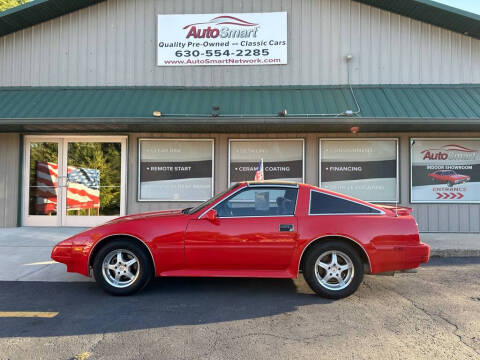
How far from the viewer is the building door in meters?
9.45

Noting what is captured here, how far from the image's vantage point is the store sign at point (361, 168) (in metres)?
9.02

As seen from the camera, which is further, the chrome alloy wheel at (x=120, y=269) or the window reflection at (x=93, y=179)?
the window reflection at (x=93, y=179)

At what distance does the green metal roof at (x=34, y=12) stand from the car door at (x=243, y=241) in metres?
8.56

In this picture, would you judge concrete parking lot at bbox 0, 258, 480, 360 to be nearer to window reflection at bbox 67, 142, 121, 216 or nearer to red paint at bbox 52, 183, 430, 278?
red paint at bbox 52, 183, 430, 278

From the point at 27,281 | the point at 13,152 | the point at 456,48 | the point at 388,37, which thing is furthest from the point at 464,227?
the point at 13,152

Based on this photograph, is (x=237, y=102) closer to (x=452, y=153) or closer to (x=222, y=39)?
(x=222, y=39)

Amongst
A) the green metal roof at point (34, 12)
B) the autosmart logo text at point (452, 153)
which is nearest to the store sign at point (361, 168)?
the autosmart logo text at point (452, 153)

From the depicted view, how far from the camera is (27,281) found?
5.08 m

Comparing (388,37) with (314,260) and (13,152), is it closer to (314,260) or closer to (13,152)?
(314,260)

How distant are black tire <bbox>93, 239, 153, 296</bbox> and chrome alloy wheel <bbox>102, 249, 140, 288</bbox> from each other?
0.04 ft

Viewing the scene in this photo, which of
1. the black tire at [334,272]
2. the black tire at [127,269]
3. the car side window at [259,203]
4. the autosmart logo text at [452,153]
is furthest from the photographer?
the autosmart logo text at [452,153]

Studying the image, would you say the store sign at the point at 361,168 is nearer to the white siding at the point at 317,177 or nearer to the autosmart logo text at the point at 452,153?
the white siding at the point at 317,177

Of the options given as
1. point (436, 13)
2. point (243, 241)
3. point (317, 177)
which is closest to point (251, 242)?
point (243, 241)

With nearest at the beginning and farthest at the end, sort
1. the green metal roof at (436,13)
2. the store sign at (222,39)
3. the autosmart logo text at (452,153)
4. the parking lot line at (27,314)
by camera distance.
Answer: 1. the parking lot line at (27,314)
2. the green metal roof at (436,13)
3. the autosmart logo text at (452,153)
4. the store sign at (222,39)
